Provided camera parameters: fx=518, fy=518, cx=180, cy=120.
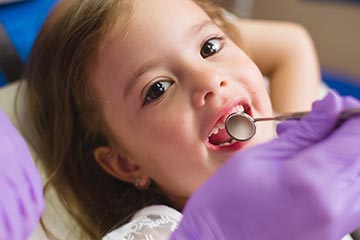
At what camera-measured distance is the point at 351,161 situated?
0.62 meters

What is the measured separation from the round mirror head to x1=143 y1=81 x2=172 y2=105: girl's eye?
155mm

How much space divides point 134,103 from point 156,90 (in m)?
0.05

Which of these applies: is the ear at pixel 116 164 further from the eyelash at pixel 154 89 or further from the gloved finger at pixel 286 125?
the gloved finger at pixel 286 125

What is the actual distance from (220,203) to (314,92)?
796mm

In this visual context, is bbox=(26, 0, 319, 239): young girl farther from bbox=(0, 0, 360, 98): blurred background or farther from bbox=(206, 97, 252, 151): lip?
bbox=(0, 0, 360, 98): blurred background

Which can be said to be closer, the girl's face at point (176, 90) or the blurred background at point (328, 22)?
the girl's face at point (176, 90)

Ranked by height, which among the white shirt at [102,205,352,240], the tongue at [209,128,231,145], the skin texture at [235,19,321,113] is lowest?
the skin texture at [235,19,321,113]

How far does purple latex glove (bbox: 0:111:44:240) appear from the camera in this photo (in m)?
0.67

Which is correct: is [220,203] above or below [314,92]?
above

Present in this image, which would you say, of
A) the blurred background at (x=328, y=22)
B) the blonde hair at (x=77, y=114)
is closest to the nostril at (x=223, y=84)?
the blonde hair at (x=77, y=114)

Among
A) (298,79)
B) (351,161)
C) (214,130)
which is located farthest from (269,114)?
(298,79)

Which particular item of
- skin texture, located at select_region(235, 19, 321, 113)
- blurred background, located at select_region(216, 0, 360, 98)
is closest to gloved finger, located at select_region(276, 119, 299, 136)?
skin texture, located at select_region(235, 19, 321, 113)

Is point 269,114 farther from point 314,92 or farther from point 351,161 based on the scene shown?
point 314,92

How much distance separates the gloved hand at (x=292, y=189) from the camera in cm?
60
